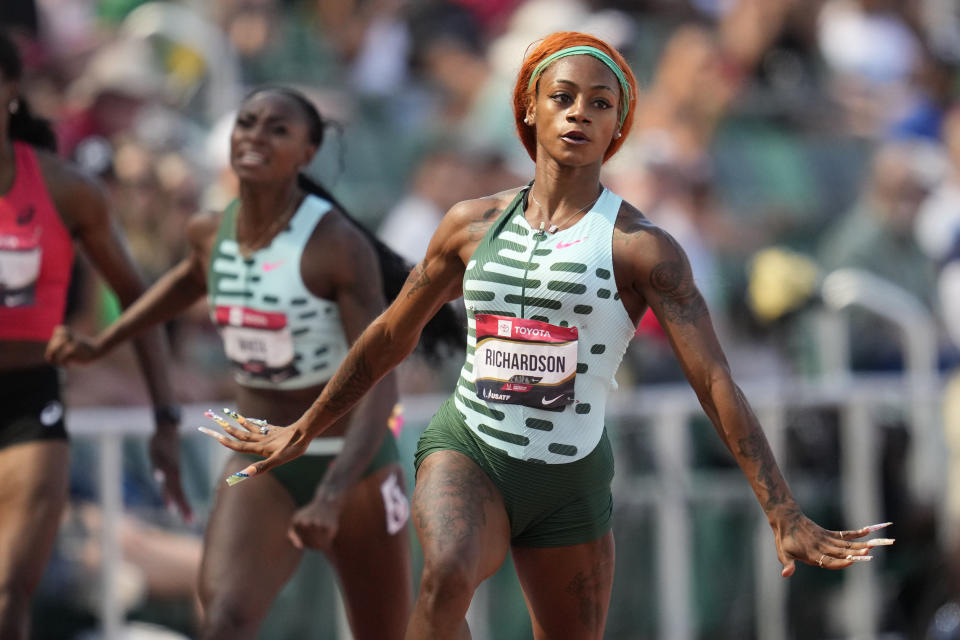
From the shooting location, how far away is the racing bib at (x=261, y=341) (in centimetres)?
580

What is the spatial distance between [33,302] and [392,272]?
1403mm

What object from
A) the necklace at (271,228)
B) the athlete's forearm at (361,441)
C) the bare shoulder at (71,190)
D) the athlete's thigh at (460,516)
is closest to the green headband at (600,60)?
the athlete's thigh at (460,516)

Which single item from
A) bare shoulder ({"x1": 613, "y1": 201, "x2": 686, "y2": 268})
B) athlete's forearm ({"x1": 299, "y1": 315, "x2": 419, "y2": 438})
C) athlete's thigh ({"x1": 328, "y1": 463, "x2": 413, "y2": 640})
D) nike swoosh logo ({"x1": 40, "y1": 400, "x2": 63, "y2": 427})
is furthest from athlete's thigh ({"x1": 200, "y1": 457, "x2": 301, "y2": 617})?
bare shoulder ({"x1": 613, "y1": 201, "x2": 686, "y2": 268})

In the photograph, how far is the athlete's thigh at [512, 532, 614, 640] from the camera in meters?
4.70

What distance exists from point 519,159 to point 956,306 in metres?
3.09

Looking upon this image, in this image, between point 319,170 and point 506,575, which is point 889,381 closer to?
point 506,575

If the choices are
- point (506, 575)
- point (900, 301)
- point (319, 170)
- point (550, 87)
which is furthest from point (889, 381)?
point (550, 87)

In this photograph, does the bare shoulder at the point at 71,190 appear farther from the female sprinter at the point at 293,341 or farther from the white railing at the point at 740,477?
the white railing at the point at 740,477

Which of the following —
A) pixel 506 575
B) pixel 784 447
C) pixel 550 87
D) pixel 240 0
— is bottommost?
pixel 506 575

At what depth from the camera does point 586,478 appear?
4699mm

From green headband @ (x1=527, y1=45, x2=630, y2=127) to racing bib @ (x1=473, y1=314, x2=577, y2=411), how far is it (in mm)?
715

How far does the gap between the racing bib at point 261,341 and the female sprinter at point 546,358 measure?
105 centimetres

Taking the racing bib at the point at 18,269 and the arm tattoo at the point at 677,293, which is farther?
the racing bib at the point at 18,269

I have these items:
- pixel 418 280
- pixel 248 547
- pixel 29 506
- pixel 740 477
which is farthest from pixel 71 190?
pixel 740 477
